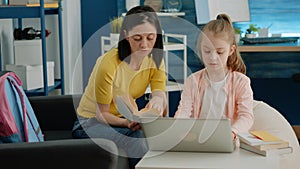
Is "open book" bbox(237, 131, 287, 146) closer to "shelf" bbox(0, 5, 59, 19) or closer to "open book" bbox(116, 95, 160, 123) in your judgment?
"open book" bbox(116, 95, 160, 123)

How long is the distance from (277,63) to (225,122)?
2.42 meters

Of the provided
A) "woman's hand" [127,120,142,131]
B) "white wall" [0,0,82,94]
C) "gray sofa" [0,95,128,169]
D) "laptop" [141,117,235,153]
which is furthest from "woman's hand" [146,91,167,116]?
"white wall" [0,0,82,94]

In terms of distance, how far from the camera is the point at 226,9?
389 centimetres

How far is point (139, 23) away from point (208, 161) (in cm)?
79

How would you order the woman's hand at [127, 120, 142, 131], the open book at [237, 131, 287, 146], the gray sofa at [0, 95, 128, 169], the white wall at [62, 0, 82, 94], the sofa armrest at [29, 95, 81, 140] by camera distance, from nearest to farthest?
the open book at [237, 131, 287, 146] < the gray sofa at [0, 95, 128, 169] < the woman's hand at [127, 120, 142, 131] < the sofa armrest at [29, 95, 81, 140] < the white wall at [62, 0, 82, 94]

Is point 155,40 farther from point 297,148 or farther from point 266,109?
point 297,148

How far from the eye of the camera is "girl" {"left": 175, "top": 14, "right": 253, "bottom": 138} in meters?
2.00

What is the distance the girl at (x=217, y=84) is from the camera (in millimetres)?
1995

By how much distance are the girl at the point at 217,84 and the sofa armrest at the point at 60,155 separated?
333 millimetres

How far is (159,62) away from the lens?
232 cm

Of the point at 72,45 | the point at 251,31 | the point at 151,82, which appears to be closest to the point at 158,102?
the point at 151,82

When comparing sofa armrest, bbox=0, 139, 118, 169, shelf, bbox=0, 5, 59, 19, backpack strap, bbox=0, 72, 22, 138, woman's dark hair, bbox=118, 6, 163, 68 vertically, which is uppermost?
shelf, bbox=0, 5, 59, 19

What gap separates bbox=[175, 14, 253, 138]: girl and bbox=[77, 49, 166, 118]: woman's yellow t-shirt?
0.86ft

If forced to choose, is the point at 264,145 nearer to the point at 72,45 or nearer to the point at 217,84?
the point at 217,84
